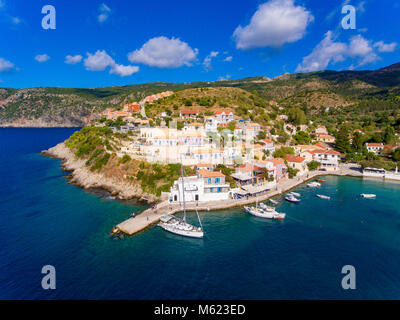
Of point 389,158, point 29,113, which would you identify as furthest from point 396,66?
point 29,113

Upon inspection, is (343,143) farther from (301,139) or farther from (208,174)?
(208,174)

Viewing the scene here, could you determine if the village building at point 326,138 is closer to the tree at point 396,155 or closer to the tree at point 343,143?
the tree at point 343,143

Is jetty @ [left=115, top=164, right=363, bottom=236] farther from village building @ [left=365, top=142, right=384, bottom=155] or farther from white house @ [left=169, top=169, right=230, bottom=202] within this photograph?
village building @ [left=365, top=142, right=384, bottom=155]

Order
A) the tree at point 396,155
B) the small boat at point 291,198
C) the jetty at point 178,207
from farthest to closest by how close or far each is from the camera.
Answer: the tree at point 396,155
the small boat at point 291,198
the jetty at point 178,207

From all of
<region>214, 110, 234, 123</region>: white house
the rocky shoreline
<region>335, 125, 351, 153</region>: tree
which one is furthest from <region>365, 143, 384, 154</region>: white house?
the rocky shoreline

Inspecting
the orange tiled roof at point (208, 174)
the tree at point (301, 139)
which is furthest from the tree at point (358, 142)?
the orange tiled roof at point (208, 174)

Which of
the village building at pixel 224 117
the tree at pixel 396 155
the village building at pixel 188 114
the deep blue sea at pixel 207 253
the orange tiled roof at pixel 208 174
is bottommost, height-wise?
the deep blue sea at pixel 207 253
